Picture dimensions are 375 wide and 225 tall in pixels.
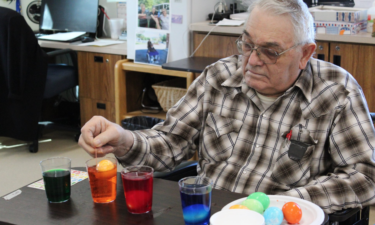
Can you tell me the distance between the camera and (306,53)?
4.59ft

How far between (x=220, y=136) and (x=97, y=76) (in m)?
2.17

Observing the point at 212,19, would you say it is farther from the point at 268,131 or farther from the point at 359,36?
the point at 268,131

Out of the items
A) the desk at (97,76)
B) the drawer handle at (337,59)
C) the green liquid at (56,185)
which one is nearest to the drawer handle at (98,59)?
the desk at (97,76)

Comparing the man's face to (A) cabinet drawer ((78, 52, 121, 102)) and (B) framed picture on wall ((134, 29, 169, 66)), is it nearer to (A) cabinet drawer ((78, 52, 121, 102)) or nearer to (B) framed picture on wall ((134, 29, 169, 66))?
(B) framed picture on wall ((134, 29, 169, 66))

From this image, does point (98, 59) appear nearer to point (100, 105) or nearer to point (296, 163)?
point (100, 105)

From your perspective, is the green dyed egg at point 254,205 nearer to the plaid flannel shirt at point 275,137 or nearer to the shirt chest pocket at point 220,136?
the plaid flannel shirt at point 275,137

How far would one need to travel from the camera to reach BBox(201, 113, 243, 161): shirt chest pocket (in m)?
1.46

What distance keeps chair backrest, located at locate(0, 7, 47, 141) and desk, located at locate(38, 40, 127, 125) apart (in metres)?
0.36

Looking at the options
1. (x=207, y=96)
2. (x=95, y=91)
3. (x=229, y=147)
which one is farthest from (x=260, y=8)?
(x=95, y=91)

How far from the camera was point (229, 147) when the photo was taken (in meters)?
1.46

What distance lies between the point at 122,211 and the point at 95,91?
2587mm

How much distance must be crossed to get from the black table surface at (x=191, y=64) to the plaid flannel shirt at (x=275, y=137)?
1.01 metres

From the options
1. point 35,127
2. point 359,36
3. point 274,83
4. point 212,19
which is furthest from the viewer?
point 35,127

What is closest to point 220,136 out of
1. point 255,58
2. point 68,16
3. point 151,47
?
point 255,58
